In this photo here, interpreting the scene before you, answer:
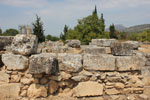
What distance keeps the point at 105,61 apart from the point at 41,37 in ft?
64.5

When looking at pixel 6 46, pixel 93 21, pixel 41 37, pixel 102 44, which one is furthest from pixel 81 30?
pixel 6 46

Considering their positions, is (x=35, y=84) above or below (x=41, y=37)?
below

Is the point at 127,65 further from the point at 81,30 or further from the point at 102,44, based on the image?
the point at 81,30

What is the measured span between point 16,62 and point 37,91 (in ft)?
2.44

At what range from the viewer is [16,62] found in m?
2.74

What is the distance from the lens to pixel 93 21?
27.8 meters

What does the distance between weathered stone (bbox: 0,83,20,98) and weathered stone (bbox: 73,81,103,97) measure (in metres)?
1.19

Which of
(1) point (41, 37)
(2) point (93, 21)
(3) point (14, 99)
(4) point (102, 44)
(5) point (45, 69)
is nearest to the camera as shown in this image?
(5) point (45, 69)

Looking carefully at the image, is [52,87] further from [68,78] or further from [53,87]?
[68,78]

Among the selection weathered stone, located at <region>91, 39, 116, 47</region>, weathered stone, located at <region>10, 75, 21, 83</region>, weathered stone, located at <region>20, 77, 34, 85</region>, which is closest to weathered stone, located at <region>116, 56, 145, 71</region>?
weathered stone, located at <region>20, 77, 34, 85</region>

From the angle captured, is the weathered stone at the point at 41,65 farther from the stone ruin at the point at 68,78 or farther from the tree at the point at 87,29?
the tree at the point at 87,29

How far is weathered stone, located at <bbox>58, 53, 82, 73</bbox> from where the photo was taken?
276 cm

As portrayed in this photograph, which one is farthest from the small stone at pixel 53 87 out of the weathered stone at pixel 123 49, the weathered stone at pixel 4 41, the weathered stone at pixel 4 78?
the weathered stone at pixel 4 41

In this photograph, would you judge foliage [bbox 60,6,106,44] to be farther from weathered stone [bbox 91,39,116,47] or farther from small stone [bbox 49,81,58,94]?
small stone [bbox 49,81,58,94]
